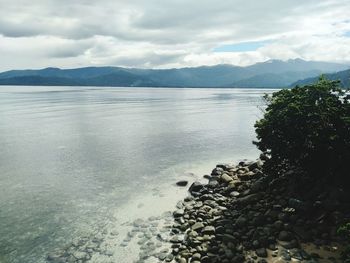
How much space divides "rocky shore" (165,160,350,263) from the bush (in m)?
2.27

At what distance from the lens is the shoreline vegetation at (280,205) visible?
2141cm

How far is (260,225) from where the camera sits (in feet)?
79.4

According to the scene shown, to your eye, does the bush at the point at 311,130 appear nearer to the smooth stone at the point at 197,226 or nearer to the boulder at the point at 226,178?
the boulder at the point at 226,178

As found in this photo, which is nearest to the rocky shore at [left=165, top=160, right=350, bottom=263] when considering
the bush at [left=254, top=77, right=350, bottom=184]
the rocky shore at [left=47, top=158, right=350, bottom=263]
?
the rocky shore at [left=47, top=158, right=350, bottom=263]

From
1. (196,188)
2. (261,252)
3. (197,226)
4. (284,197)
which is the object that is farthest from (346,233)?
(196,188)

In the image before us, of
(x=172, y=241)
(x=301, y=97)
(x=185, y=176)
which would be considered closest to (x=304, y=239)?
(x=172, y=241)

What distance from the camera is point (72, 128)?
77.5 meters

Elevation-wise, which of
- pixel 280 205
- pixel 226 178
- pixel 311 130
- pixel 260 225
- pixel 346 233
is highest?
pixel 311 130

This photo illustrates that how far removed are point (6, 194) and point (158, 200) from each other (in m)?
15.1

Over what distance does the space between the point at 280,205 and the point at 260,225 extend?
9.74 ft

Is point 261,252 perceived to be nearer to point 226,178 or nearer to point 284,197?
point 284,197

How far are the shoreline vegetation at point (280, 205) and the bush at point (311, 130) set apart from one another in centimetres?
7

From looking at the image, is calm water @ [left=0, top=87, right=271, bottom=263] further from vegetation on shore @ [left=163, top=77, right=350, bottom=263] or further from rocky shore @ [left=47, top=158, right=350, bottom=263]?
vegetation on shore @ [left=163, top=77, right=350, bottom=263]

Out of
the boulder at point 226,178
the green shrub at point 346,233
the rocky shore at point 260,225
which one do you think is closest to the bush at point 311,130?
the rocky shore at point 260,225
